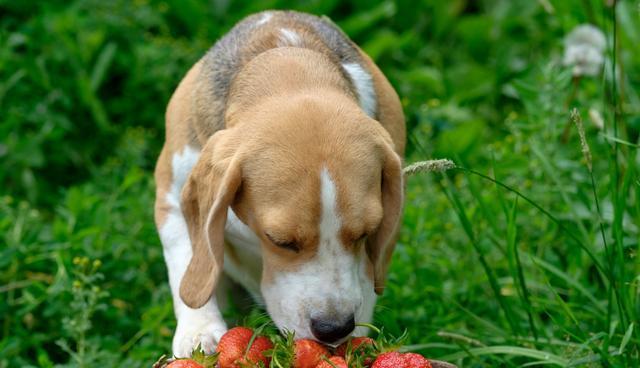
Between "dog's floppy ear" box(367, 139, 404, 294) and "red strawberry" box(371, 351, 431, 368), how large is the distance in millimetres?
692

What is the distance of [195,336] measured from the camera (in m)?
4.25

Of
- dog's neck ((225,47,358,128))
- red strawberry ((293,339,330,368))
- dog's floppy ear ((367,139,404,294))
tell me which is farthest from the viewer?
dog's neck ((225,47,358,128))

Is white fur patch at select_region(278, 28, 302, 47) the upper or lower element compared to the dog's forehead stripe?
upper

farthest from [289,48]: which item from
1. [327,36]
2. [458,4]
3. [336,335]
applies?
[458,4]

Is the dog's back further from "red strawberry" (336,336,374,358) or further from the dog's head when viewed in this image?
"red strawberry" (336,336,374,358)

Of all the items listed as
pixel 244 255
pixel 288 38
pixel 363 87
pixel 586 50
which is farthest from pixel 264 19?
pixel 586 50

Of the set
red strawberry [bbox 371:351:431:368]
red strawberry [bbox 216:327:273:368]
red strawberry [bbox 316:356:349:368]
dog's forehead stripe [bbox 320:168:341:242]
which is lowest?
red strawberry [bbox 216:327:273:368]

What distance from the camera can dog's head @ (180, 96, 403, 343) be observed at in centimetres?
370

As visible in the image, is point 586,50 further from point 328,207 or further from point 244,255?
point 328,207

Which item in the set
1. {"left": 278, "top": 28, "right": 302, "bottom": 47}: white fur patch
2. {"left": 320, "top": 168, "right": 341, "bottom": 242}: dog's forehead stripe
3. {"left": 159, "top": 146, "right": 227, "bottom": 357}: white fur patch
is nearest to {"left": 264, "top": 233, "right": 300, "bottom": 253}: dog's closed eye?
{"left": 320, "top": 168, "right": 341, "bottom": 242}: dog's forehead stripe

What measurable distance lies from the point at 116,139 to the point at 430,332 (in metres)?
3.02

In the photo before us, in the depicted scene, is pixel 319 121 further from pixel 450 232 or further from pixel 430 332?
pixel 450 232

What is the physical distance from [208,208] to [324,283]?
538 millimetres

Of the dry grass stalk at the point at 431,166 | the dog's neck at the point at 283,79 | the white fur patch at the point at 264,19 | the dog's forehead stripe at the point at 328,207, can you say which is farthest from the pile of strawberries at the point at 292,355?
the white fur patch at the point at 264,19
